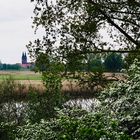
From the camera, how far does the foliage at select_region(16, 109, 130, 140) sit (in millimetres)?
7227

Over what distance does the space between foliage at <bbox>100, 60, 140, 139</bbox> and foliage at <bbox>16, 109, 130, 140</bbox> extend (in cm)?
64

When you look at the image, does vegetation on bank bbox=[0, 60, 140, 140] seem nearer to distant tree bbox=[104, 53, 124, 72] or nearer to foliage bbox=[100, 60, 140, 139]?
foliage bbox=[100, 60, 140, 139]

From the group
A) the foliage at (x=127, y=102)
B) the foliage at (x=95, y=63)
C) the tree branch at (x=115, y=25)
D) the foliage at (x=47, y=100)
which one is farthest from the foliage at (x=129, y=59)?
the foliage at (x=127, y=102)

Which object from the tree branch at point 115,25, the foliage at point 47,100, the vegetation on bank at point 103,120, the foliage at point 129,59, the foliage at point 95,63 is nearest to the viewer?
the vegetation on bank at point 103,120

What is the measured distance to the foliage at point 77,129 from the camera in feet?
23.7

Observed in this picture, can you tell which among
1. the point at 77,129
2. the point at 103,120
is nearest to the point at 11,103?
the point at 103,120

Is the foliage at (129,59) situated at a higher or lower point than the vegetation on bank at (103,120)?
higher

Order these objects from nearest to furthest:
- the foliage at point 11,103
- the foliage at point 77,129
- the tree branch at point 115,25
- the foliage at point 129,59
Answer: the foliage at point 77,129 → the foliage at point 129,59 → the tree branch at point 115,25 → the foliage at point 11,103

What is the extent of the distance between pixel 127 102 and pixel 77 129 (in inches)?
80.0

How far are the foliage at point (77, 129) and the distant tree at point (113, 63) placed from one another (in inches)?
275

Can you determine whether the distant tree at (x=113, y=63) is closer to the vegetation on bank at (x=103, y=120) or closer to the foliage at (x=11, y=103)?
the foliage at (x=11, y=103)

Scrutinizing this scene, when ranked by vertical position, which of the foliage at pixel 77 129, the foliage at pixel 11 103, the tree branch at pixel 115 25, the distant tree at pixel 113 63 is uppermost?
the tree branch at pixel 115 25

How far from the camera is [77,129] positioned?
24.6ft

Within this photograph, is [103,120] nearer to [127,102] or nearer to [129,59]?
[127,102]
